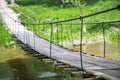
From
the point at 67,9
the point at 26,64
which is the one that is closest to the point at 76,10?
the point at 67,9

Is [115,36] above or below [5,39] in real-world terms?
above

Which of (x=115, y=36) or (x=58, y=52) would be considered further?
(x=115, y=36)

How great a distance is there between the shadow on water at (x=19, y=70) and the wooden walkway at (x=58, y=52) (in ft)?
5.99

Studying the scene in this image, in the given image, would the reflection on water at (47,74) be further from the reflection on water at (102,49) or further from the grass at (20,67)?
the reflection on water at (102,49)

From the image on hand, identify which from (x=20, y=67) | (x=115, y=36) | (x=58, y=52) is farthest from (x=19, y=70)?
(x=115, y=36)

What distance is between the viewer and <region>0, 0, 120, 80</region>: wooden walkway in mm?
8438

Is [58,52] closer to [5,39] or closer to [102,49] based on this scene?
[102,49]

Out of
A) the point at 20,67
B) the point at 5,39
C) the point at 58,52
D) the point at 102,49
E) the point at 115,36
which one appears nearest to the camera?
the point at 58,52

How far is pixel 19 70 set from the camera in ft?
77.5

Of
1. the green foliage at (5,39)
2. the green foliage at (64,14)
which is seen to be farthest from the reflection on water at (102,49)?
the green foliage at (5,39)

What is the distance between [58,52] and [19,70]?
10152 millimetres

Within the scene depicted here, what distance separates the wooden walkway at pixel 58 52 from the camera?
844 centimetres

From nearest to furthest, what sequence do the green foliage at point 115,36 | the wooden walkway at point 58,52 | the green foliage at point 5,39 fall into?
the wooden walkway at point 58,52, the green foliage at point 5,39, the green foliage at point 115,36

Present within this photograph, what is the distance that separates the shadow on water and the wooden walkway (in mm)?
1824
